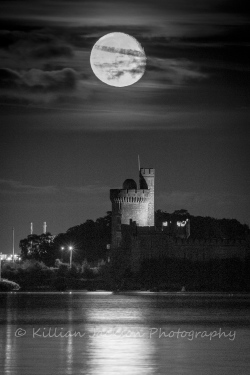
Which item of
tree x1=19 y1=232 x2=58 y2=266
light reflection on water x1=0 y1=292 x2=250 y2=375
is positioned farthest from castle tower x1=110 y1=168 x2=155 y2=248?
light reflection on water x1=0 y1=292 x2=250 y2=375

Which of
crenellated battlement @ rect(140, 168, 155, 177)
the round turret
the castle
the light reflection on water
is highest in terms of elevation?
crenellated battlement @ rect(140, 168, 155, 177)

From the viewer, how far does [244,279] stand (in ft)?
298

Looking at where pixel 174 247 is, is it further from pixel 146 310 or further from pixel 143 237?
pixel 146 310

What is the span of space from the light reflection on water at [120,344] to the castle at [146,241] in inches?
1413

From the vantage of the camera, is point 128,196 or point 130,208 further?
point 128,196

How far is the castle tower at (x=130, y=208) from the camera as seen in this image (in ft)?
321

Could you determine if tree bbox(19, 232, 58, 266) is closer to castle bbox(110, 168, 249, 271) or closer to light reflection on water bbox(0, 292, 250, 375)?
castle bbox(110, 168, 249, 271)

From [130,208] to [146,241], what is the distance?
25.8ft

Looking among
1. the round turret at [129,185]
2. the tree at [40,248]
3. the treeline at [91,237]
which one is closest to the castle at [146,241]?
the round turret at [129,185]

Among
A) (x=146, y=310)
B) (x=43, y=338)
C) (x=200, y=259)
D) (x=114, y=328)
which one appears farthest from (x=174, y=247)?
(x=43, y=338)

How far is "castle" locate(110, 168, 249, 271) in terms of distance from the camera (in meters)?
91.3

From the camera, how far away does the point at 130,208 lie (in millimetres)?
99000

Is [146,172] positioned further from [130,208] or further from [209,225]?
[209,225]

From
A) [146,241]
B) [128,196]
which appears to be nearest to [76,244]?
[128,196]
